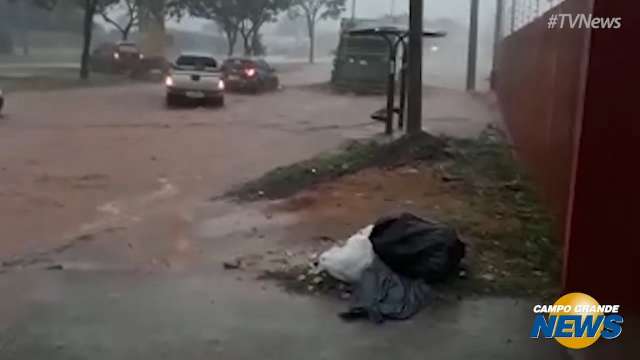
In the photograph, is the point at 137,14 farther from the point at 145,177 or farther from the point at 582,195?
the point at 582,195

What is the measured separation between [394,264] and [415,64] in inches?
411

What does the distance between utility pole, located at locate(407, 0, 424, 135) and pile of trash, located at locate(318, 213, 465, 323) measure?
9602 millimetres

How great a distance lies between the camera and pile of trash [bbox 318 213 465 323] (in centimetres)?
616

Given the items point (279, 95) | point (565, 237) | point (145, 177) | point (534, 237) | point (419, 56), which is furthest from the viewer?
point (279, 95)

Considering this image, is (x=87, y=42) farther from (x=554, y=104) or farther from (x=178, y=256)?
(x=554, y=104)

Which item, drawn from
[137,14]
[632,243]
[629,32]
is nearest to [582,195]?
[632,243]

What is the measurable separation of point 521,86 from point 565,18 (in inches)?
269

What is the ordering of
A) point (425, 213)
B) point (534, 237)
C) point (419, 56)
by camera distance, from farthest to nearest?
point (419, 56)
point (425, 213)
point (534, 237)

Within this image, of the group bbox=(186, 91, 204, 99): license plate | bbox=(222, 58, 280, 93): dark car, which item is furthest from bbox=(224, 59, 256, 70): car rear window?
bbox=(186, 91, 204, 99): license plate

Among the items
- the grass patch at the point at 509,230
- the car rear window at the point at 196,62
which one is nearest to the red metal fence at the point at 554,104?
the grass patch at the point at 509,230

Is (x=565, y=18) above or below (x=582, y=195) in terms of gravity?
above

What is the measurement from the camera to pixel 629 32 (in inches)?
224

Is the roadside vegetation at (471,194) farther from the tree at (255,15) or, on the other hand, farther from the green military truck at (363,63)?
the tree at (255,15)

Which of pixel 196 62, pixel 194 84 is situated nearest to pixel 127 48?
pixel 196 62
